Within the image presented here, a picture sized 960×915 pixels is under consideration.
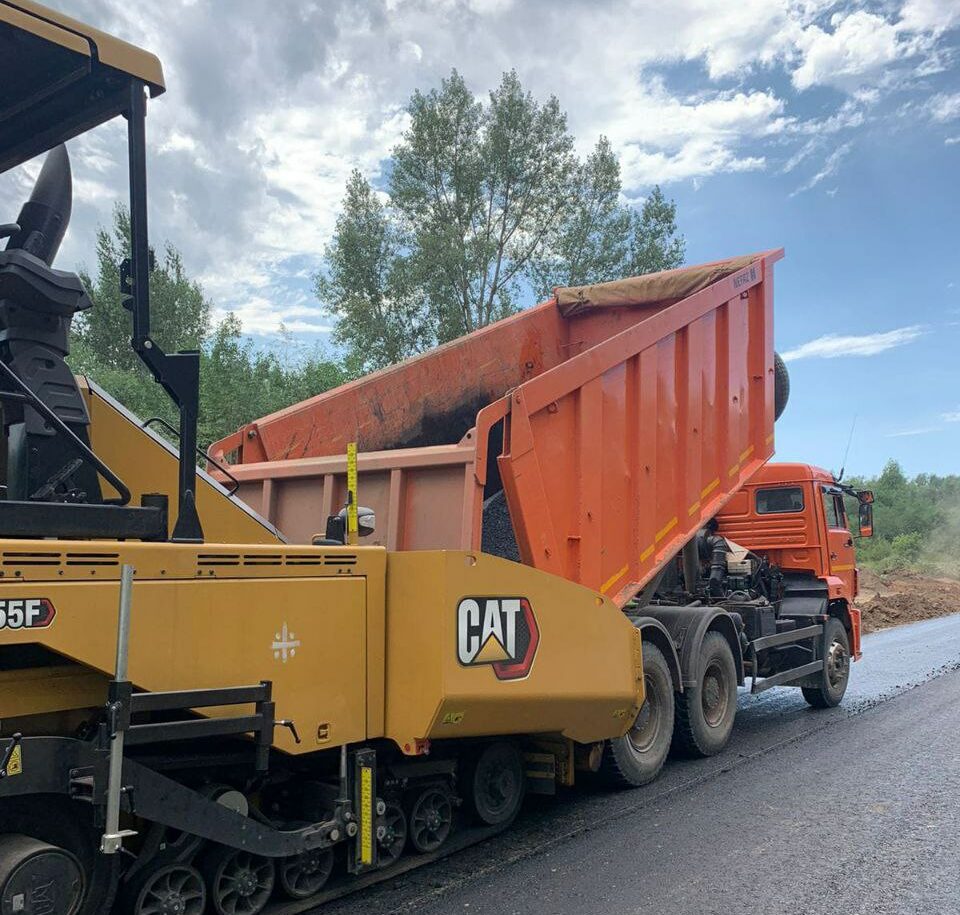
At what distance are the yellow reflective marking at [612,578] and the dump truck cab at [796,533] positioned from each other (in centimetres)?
331

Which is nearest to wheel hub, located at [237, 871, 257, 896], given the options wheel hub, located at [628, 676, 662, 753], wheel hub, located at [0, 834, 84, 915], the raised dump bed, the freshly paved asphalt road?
the freshly paved asphalt road

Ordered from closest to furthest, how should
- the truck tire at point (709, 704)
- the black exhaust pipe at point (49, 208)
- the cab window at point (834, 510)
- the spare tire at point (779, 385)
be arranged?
1. the black exhaust pipe at point (49, 208)
2. the truck tire at point (709, 704)
3. the spare tire at point (779, 385)
4. the cab window at point (834, 510)

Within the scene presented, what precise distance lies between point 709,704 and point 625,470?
208 centimetres

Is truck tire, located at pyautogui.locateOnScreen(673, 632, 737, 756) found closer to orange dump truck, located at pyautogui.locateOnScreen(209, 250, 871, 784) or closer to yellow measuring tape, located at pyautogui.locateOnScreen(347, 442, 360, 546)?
orange dump truck, located at pyautogui.locateOnScreen(209, 250, 871, 784)

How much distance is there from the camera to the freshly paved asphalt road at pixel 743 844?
11.7 ft

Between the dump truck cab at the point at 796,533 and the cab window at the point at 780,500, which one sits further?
the cab window at the point at 780,500

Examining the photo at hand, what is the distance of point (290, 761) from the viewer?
3.59 metres

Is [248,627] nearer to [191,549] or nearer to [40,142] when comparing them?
[191,549]

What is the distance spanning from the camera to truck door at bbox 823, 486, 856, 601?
8.55m

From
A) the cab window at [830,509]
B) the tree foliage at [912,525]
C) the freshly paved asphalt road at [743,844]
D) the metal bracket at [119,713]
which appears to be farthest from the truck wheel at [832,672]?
the tree foliage at [912,525]

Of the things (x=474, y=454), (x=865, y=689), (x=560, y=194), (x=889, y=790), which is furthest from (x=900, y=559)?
(x=474, y=454)

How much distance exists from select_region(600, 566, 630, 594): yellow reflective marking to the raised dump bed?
14mm

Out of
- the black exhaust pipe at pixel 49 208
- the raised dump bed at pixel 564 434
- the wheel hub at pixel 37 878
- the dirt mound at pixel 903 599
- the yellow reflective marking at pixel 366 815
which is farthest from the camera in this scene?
the dirt mound at pixel 903 599

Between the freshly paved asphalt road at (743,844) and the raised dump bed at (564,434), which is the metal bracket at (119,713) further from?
the raised dump bed at (564,434)
